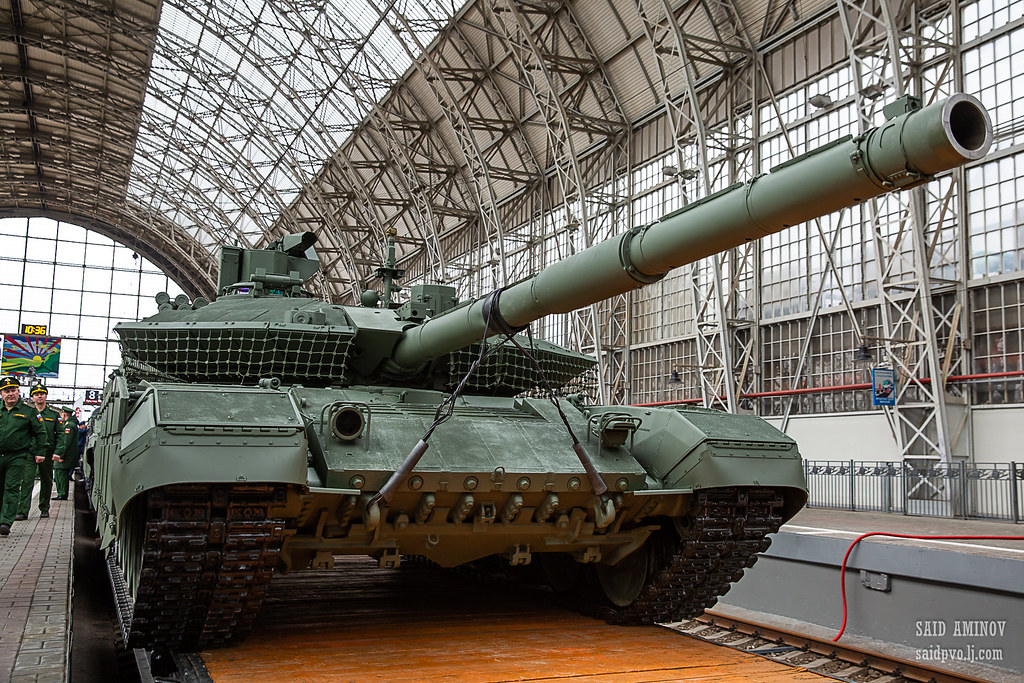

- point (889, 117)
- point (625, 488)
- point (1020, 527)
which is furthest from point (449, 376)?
point (1020, 527)

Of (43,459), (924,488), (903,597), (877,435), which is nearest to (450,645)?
(903,597)

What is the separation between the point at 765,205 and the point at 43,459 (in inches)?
466

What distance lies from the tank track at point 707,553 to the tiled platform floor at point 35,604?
434cm

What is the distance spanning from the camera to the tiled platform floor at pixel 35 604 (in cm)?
562

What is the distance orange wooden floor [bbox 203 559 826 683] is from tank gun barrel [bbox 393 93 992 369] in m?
2.25

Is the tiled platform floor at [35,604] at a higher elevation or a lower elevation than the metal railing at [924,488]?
lower

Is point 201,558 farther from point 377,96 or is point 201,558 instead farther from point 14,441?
point 377,96

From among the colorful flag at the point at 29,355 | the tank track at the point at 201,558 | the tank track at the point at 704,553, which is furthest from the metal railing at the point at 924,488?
the colorful flag at the point at 29,355

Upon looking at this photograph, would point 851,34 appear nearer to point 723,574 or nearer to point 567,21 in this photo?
point 567,21

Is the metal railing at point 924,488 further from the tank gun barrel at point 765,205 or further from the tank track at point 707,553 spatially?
the tank gun barrel at point 765,205

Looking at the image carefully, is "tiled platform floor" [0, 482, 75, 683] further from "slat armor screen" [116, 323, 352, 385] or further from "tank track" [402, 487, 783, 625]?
"tank track" [402, 487, 783, 625]

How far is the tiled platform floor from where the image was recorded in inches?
221

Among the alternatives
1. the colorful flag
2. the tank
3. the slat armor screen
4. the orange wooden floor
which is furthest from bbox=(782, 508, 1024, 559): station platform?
the colorful flag

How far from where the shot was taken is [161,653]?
254 inches
